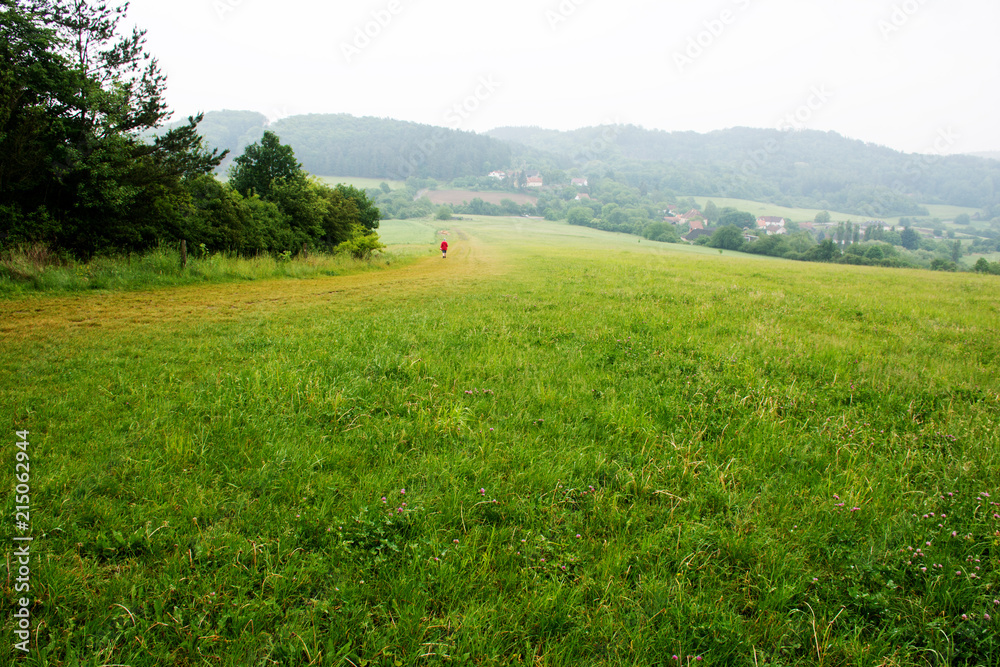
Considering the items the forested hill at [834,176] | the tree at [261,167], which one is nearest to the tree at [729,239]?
the tree at [261,167]

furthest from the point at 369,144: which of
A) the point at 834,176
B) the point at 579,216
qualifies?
the point at 834,176

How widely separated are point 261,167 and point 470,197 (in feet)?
417

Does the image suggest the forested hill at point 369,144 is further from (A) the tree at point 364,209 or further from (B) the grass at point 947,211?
(B) the grass at point 947,211

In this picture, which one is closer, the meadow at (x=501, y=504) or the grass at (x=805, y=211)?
the meadow at (x=501, y=504)

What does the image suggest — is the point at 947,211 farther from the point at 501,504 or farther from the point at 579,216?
the point at 501,504

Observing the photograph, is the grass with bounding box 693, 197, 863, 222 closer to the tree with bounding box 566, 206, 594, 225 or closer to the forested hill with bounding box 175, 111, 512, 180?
the tree with bounding box 566, 206, 594, 225

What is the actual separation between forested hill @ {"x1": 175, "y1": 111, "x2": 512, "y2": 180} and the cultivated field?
693 inches

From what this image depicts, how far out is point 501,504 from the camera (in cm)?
318

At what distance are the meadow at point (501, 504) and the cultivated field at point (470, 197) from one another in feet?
451

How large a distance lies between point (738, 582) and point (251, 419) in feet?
13.8

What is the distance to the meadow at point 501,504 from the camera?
2180mm

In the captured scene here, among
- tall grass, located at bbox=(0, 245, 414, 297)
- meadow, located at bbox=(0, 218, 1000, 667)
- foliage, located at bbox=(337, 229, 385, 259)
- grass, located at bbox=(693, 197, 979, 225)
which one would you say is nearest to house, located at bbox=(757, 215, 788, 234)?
grass, located at bbox=(693, 197, 979, 225)

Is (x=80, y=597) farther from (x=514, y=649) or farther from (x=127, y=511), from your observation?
(x=514, y=649)

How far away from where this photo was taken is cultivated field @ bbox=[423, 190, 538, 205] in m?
141
